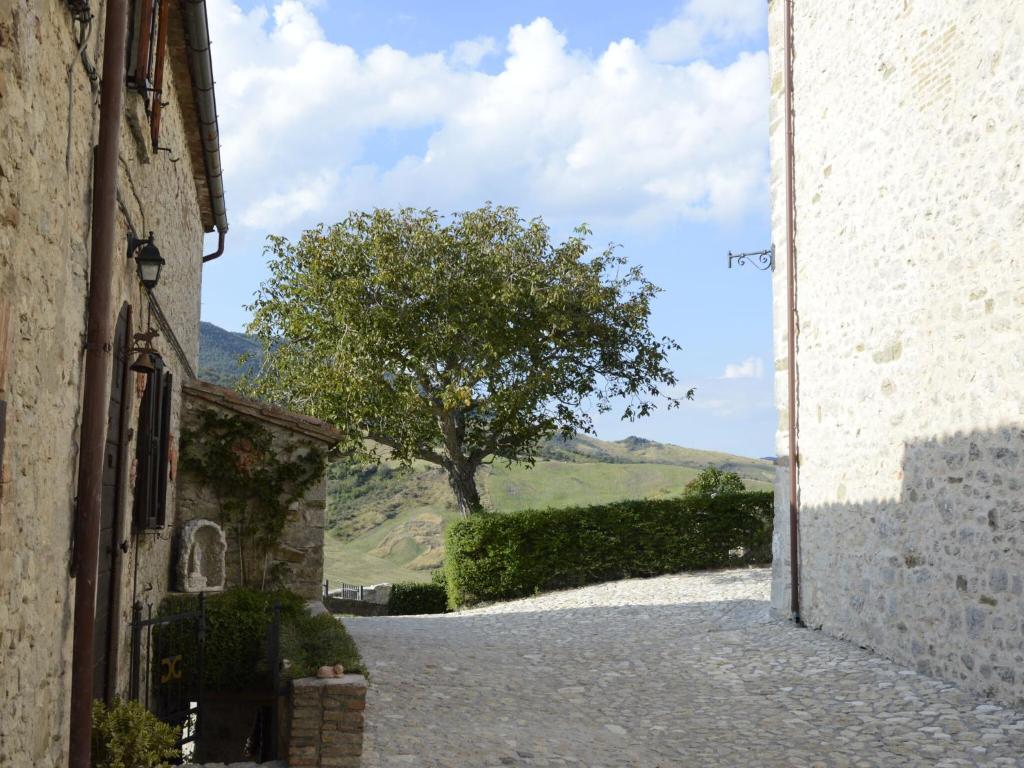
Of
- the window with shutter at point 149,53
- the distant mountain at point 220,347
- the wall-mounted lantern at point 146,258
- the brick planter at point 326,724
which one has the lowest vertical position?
the brick planter at point 326,724

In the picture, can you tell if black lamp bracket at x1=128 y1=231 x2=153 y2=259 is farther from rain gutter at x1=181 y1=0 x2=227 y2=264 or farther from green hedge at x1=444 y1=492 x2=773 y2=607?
green hedge at x1=444 y1=492 x2=773 y2=607

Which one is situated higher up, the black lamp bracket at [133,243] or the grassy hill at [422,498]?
the black lamp bracket at [133,243]

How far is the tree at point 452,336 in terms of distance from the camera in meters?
17.5

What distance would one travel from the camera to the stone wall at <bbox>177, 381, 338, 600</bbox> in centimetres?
971

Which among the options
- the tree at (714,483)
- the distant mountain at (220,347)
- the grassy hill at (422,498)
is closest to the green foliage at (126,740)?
the tree at (714,483)

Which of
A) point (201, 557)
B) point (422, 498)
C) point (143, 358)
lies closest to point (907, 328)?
point (143, 358)

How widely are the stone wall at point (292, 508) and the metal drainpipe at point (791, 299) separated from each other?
528cm

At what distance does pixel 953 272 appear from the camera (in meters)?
7.95

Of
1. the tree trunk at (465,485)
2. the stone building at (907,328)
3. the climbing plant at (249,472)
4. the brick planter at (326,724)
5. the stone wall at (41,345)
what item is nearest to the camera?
the stone wall at (41,345)

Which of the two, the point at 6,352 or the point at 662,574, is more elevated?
the point at 6,352

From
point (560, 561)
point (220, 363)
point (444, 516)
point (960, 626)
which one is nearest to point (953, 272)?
point (960, 626)

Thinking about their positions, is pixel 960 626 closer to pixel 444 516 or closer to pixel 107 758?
pixel 107 758

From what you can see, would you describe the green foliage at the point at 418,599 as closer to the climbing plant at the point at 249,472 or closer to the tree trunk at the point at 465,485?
the tree trunk at the point at 465,485

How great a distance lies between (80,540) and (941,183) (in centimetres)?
731
